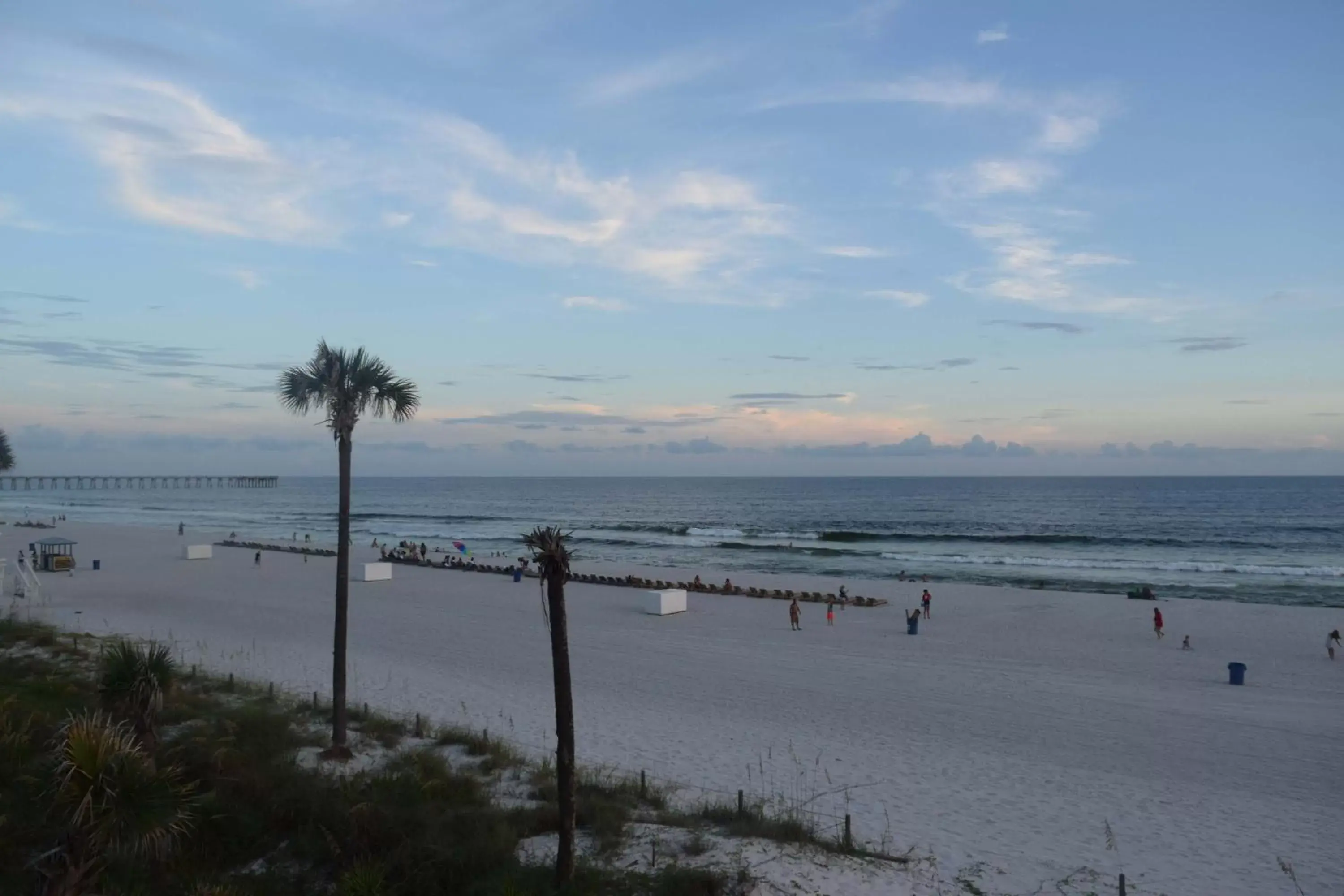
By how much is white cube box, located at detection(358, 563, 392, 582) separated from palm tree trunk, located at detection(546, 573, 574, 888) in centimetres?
3102

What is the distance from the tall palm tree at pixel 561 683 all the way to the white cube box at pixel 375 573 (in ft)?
102

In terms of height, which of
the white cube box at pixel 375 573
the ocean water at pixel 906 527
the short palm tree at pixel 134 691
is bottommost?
the ocean water at pixel 906 527

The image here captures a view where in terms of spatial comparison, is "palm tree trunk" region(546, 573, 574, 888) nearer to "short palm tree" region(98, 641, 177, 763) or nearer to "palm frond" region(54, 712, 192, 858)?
"palm frond" region(54, 712, 192, 858)

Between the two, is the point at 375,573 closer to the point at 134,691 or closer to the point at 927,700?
the point at 927,700

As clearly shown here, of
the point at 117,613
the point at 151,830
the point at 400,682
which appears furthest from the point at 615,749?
the point at 117,613

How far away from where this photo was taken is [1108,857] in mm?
9750

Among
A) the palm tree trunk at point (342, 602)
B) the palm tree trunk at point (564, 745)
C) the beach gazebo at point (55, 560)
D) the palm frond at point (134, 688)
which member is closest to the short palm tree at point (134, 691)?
the palm frond at point (134, 688)

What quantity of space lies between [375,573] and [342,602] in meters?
25.6

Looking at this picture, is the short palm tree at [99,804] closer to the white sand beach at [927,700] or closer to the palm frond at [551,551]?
the palm frond at [551,551]

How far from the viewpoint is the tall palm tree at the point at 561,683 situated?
7.71 meters

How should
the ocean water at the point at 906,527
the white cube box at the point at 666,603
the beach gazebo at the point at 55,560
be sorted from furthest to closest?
the ocean water at the point at 906,527 < the beach gazebo at the point at 55,560 < the white cube box at the point at 666,603

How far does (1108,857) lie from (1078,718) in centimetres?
733

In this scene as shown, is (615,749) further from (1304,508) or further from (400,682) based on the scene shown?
(1304,508)

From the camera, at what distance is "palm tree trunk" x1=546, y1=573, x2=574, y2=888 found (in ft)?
25.7
